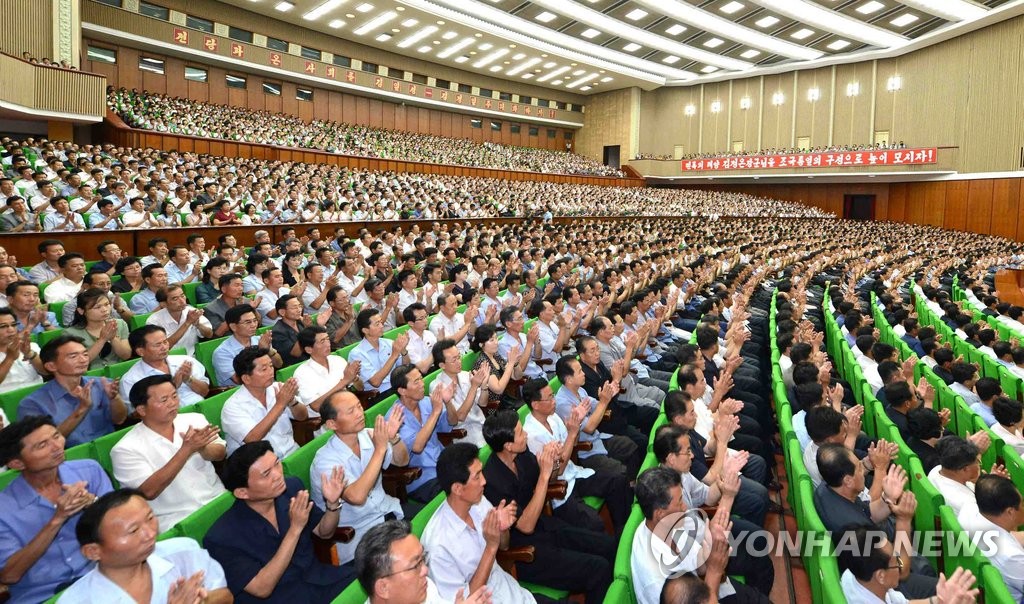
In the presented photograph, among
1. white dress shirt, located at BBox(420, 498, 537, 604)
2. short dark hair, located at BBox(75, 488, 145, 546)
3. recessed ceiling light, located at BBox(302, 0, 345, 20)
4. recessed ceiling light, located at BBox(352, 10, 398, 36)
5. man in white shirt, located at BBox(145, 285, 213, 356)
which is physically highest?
recessed ceiling light, located at BBox(352, 10, 398, 36)

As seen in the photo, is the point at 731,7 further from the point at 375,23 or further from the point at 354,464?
the point at 354,464

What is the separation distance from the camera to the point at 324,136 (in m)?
13.0

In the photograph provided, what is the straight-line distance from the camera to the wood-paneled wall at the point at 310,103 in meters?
12.2

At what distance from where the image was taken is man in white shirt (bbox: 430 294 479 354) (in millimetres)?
3279

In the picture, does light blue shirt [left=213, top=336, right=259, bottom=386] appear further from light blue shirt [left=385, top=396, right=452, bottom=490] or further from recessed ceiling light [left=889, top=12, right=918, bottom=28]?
recessed ceiling light [left=889, top=12, right=918, bottom=28]

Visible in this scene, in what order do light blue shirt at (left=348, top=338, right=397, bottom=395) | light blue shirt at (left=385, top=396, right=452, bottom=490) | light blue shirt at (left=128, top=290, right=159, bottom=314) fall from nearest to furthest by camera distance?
1. light blue shirt at (left=385, top=396, right=452, bottom=490)
2. light blue shirt at (left=348, top=338, right=397, bottom=395)
3. light blue shirt at (left=128, top=290, right=159, bottom=314)

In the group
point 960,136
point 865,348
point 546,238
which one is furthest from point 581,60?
point 865,348

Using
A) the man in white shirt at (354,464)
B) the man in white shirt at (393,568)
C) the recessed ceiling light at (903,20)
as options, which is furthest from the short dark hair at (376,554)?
the recessed ceiling light at (903,20)

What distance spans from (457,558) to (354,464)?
1.64ft

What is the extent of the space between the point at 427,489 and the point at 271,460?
2.15 feet

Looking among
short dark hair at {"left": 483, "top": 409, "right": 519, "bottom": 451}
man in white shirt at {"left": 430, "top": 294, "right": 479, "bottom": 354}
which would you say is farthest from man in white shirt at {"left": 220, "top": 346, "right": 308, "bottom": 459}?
man in white shirt at {"left": 430, "top": 294, "right": 479, "bottom": 354}

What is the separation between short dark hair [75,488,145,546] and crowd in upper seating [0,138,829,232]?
11.9 feet

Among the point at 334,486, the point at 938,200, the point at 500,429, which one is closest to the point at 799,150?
the point at 938,200

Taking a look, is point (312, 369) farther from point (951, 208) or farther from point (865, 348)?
point (951, 208)
